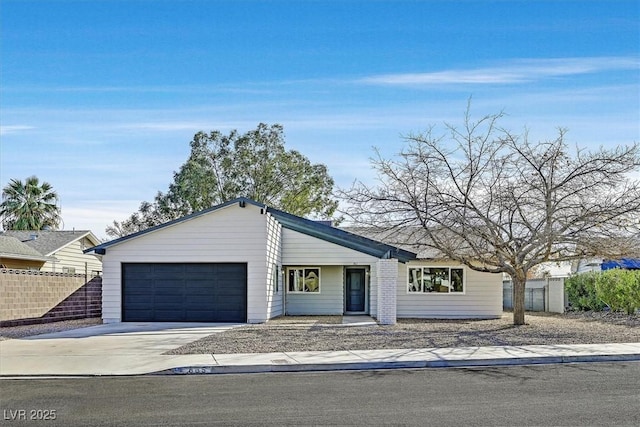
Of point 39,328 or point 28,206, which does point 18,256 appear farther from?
point 28,206

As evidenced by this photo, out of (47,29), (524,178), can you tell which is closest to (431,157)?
(524,178)

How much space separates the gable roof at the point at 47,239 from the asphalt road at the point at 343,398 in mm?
23709

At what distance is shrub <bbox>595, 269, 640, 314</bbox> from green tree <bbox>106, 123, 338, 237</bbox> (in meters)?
19.9

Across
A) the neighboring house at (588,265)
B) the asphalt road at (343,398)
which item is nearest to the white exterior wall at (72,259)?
the neighboring house at (588,265)

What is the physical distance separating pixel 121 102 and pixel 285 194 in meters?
26.2

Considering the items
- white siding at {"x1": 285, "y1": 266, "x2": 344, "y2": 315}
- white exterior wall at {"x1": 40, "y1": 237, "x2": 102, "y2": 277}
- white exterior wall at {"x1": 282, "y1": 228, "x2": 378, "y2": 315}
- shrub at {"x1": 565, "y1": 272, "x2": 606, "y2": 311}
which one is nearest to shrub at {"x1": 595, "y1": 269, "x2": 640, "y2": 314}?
shrub at {"x1": 565, "y1": 272, "x2": 606, "y2": 311}

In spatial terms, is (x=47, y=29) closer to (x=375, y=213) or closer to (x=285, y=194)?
(x=375, y=213)

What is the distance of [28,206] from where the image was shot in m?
46.6

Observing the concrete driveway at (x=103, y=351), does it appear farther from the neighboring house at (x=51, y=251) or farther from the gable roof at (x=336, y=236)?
the neighboring house at (x=51, y=251)

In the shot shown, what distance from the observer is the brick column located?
22469mm

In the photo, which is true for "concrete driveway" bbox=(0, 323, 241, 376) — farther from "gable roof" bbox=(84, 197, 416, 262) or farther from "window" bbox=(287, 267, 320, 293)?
"window" bbox=(287, 267, 320, 293)

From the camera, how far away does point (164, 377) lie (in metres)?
12.0

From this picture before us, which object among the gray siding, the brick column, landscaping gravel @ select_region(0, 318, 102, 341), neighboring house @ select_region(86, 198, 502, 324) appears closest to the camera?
landscaping gravel @ select_region(0, 318, 102, 341)

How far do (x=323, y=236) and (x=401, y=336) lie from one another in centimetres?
890
